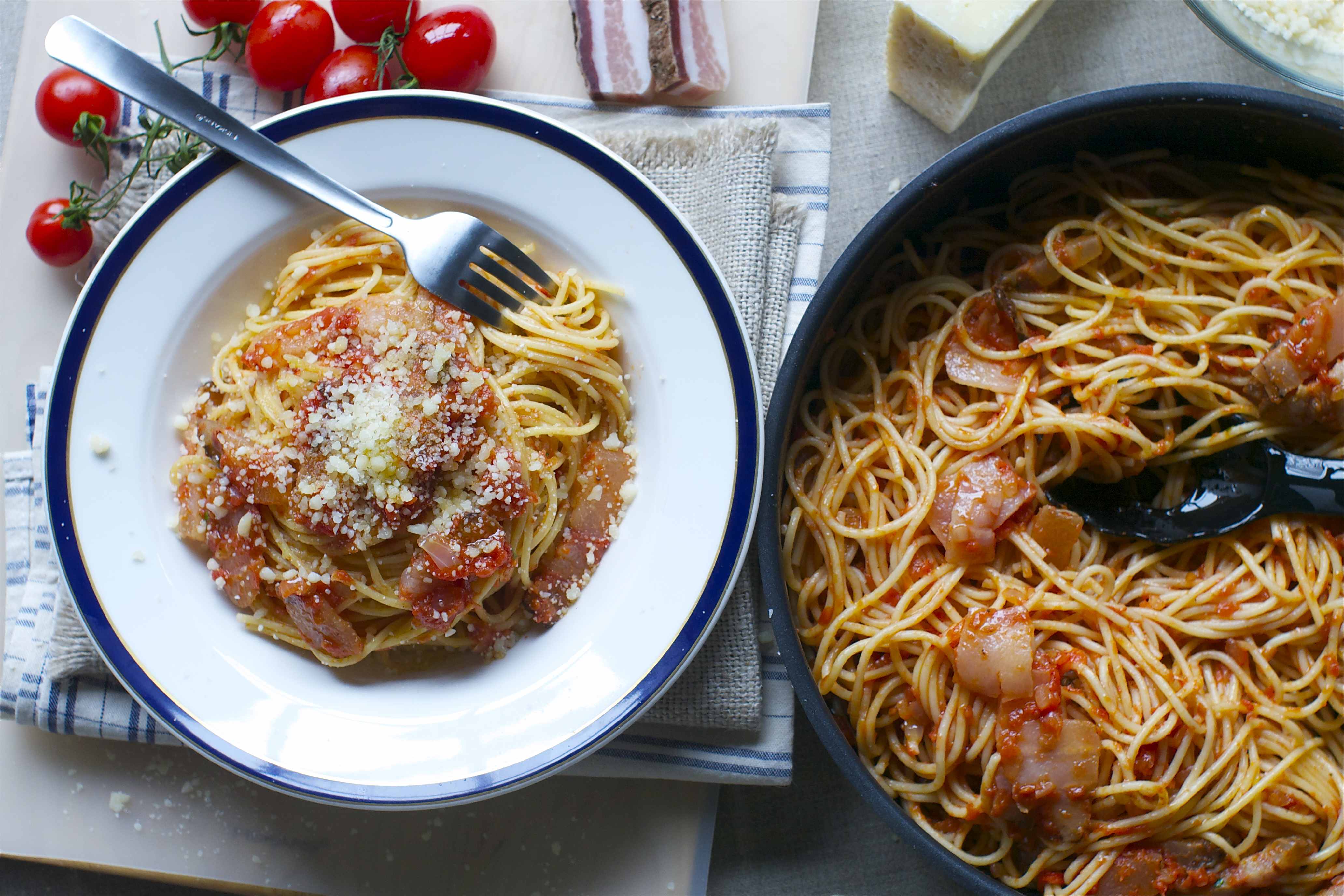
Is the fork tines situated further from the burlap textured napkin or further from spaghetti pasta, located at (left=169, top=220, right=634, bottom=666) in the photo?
the burlap textured napkin

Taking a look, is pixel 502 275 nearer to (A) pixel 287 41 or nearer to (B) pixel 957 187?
(A) pixel 287 41

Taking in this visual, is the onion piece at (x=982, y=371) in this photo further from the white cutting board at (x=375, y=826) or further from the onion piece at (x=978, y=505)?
the white cutting board at (x=375, y=826)

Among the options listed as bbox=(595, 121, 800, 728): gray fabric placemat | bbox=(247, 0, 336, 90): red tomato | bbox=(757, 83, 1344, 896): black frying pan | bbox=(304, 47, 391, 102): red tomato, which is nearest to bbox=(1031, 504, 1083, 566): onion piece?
bbox=(757, 83, 1344, 896): black frying pan

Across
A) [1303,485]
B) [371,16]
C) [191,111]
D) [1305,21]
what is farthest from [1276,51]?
[191,111]

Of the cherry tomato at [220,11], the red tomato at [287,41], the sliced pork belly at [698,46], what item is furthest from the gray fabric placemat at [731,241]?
the cherry tomato at [220,11]

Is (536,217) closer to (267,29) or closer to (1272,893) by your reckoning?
(267,29)

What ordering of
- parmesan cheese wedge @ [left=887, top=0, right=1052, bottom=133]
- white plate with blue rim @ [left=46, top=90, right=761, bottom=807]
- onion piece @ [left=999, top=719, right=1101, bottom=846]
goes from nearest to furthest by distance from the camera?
onion piece @ [left=999, top=719, right=1101, bottom=846] < white plate with blue rim @ [left=46, top=90, right=761, bottom=807] < parmesan cheese wedge @ [left=887, top=0, right=1052, bottom=133]
